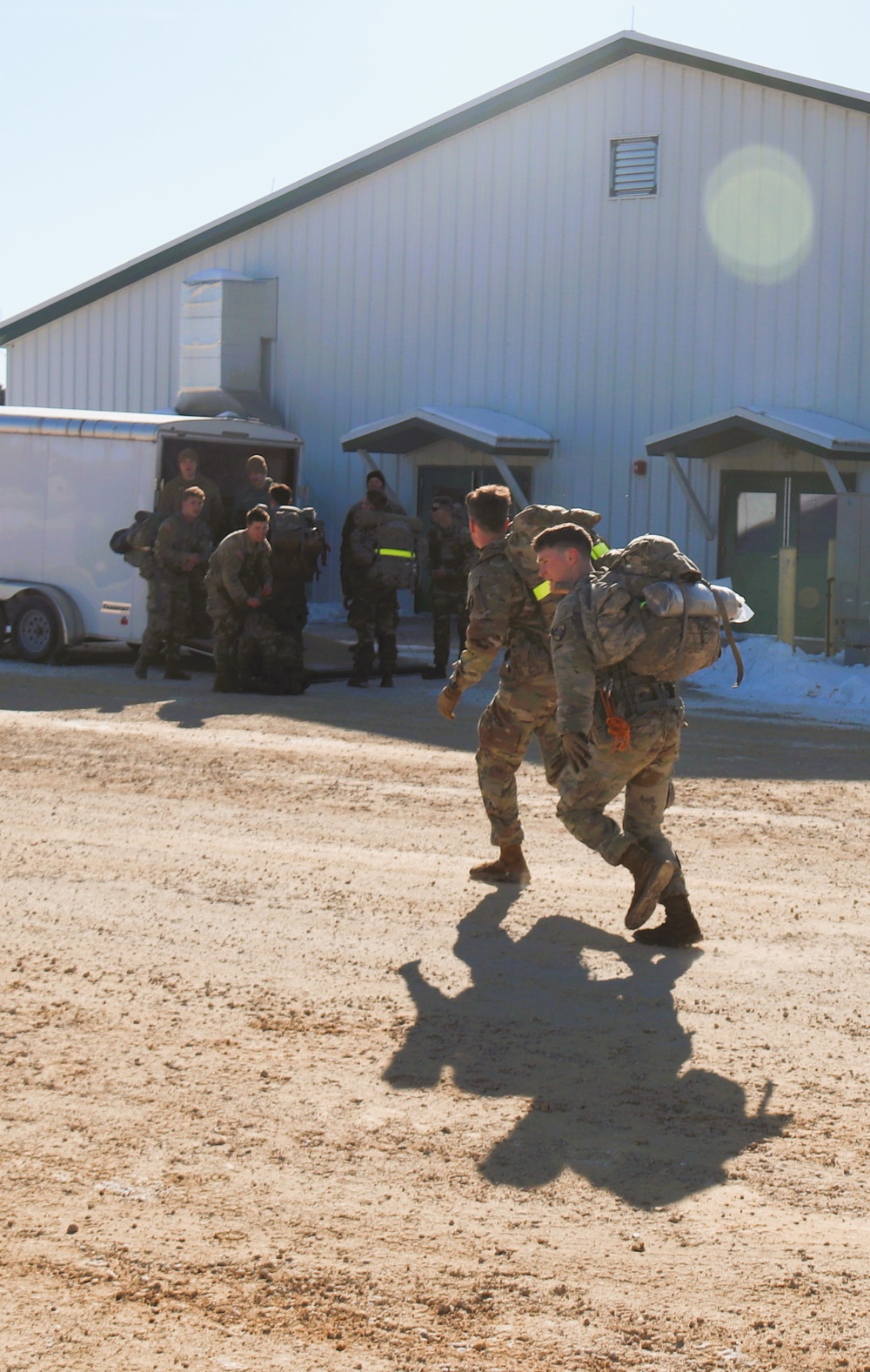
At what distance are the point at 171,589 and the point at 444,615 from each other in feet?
8.72

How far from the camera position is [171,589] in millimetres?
14312

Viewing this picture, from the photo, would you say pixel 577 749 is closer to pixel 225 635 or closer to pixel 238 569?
pixel 238 569

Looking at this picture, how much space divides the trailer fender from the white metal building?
6.47 m

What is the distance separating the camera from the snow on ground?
1353 centimetres

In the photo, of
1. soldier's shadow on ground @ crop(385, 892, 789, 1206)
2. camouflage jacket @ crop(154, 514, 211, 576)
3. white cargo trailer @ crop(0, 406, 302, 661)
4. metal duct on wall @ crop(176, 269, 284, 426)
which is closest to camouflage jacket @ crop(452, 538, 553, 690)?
soldier's shadow on ground @ crop(385, 892, 789, 1206)

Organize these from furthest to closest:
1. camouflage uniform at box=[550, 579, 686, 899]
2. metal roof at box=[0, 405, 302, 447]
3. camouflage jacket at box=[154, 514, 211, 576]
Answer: metal roof at box=[0, 405, 302, 447], camouflage jacket at box=[154, 514, 211, 576], camouflage uniform at box=[550, 579, 686, 899]

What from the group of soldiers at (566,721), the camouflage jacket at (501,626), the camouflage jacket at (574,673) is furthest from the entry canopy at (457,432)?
the camouflage jacket at (574,673)

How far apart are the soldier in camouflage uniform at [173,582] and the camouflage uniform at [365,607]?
1390mm

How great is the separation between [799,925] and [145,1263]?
3.75 m

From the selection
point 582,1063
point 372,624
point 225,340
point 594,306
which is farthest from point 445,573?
point 582,1063

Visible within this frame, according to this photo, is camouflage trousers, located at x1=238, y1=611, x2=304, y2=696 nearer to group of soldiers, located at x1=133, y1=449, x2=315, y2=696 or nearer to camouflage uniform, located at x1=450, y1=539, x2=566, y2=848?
group of soldiers, located at x1=133, y1=449, x2=315, y2=696

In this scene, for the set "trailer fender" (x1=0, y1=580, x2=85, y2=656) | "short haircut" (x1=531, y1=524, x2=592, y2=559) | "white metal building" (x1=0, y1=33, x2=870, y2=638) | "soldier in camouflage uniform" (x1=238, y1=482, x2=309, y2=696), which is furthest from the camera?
"white metal building" (x1=0, y1=33, x2=870, y2=638)

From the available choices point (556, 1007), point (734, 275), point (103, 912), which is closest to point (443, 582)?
point (734, 275)

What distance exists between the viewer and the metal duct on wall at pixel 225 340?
23.2m
